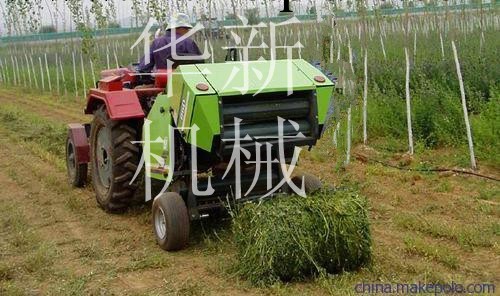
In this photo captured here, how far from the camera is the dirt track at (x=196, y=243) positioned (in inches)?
158

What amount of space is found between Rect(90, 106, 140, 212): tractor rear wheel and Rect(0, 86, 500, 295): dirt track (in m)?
0.18

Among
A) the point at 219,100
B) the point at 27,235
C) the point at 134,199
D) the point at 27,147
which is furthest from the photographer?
the point at 27,147

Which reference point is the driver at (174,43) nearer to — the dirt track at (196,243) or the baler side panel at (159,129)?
the baler side panel at (159,129)

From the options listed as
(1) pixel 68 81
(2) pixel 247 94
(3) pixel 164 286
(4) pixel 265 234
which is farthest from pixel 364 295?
(1) pixel 68 81

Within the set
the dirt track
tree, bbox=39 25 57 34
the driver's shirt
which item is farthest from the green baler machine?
tree, bbox=39 25 57 34

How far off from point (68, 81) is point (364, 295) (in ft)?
54.3

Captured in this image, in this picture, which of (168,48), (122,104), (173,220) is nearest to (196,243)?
(173,220)

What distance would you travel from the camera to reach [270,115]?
4.44 metres

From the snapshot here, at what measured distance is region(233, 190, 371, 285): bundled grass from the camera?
390 cm

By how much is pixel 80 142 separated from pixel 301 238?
343 centimetres

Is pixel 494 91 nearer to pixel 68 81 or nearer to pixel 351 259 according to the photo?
pixel 351 259

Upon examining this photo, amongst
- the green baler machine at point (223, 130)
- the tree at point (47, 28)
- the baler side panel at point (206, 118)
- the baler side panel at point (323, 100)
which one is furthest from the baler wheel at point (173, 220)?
the tree at point (47, 28)

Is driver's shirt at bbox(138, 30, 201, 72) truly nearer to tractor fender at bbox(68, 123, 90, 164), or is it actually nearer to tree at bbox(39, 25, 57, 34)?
tractor fender at bbox(68, 123, 90, 164)

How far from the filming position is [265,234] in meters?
3.90
